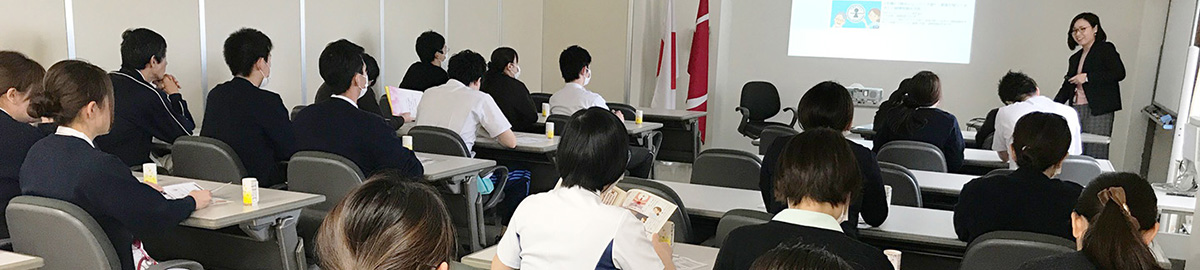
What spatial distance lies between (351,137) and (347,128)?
0.04 m

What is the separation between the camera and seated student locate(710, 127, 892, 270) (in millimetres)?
1936

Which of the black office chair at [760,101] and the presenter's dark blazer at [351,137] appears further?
the black office chair at [760,101]

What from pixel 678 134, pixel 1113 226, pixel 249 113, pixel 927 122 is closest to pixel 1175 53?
pixel 927 122

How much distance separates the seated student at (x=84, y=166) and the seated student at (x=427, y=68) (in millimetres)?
3787

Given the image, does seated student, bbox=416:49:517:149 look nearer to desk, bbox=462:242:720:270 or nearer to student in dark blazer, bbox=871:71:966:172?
student in dark blazer, bbox=871:71:966:172

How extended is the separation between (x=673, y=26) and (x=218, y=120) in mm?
5711

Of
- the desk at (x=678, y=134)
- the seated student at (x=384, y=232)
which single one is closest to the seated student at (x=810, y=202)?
the seated student at (x=384, y=232)

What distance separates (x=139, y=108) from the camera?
4285mm

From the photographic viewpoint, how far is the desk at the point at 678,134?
739 centimetres

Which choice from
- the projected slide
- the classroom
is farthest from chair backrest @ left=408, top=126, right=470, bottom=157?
the projected slide

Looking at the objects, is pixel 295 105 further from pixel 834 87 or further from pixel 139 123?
pixel 834 87

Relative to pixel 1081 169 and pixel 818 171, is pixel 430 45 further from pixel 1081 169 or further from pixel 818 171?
pixel 818 171

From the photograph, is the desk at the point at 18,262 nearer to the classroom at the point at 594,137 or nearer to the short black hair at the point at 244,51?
the classroom at the point at 594,137

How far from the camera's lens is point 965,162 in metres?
5.03
